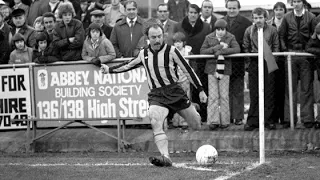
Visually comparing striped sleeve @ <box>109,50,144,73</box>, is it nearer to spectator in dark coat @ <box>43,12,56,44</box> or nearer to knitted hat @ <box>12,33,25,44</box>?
knitted hat @ <box>12,33,25,44</box>

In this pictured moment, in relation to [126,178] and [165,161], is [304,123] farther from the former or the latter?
[126,178]

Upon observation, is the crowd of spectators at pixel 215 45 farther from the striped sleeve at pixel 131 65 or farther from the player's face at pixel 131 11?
the striped sleeve at pixel 131 65

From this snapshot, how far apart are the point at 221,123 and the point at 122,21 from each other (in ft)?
10.3

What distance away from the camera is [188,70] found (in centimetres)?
1197

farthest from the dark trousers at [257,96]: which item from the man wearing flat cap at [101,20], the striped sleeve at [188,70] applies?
Answer: the man wearing flat cap at [101,20]

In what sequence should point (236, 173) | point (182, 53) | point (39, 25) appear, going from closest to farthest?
point (236, 173), point (182, 53), point (39, 25)

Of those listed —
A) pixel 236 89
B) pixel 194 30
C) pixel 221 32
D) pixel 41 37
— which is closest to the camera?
pixel 221 32

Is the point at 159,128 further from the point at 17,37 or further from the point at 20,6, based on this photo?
the point at 20,6

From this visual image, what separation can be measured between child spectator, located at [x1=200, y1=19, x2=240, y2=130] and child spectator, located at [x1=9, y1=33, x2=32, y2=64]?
3938 mm

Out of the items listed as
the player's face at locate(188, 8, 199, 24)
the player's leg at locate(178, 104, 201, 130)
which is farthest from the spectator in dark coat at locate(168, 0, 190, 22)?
the player's leg at locate(178, 104, 201, 130)

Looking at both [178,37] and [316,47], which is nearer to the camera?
[316,47]

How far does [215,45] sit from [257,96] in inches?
50.8

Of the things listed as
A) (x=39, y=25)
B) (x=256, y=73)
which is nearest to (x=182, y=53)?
(x=256, y=73)

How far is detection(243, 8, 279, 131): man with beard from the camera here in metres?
14.3
